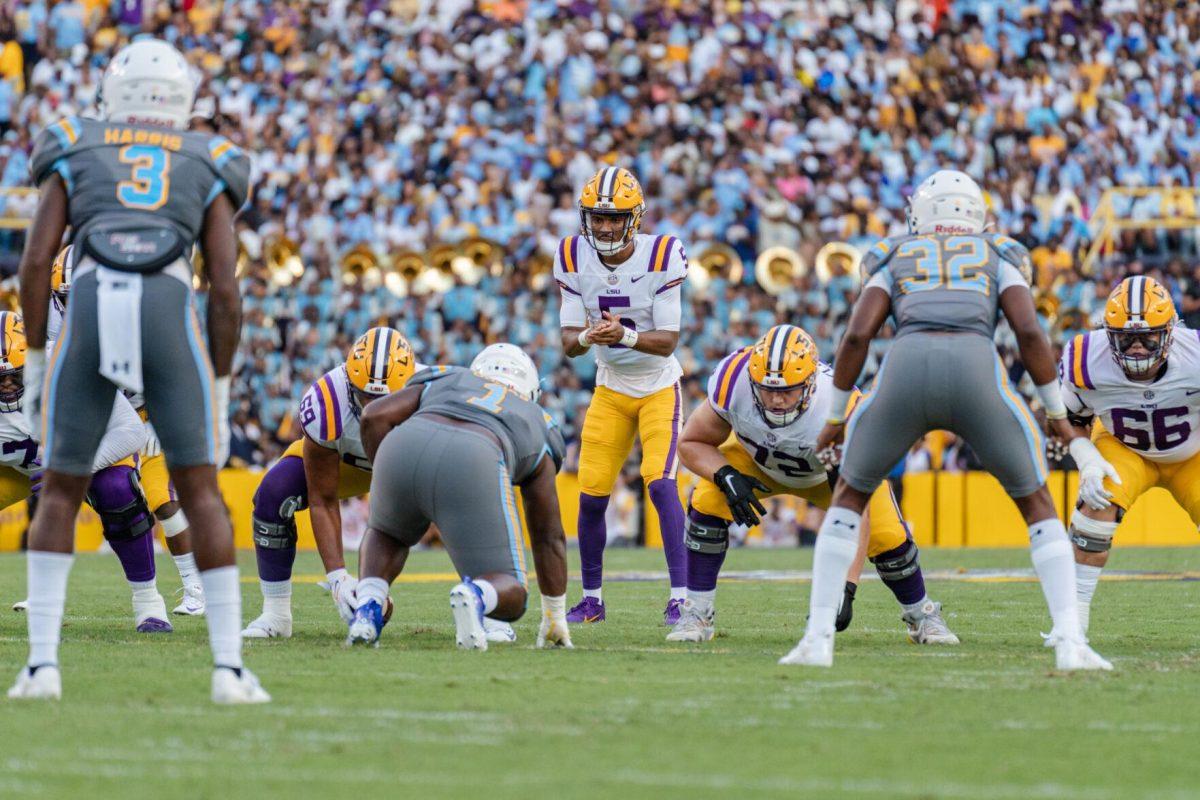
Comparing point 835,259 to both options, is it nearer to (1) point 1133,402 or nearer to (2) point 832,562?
(1) point 1133,402

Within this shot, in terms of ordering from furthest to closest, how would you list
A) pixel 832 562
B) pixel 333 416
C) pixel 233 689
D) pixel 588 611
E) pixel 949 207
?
pixel 588 611 → pixel 333 416 → pixel 949 207 → pixel 832 562 → pixel 233 689

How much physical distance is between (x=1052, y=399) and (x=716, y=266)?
525 inches

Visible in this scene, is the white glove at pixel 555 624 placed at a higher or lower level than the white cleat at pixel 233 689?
lower

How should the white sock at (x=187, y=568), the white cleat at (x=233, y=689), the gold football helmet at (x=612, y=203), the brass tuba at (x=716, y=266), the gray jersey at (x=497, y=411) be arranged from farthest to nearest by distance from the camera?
the brass tuba at (x=716, y=266), the white sock at (x=187, y=568), the gold football helmet at (x=612, y=203), the gray jersey at (x=497, y=411), the white cleat at (x=233, y=689)

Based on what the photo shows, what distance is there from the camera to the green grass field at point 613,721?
3986 millimetres

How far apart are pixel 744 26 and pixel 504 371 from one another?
1684 cm

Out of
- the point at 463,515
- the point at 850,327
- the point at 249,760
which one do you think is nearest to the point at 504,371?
the point at 463,515

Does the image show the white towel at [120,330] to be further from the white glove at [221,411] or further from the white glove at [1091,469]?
the white glove at [1091,469]

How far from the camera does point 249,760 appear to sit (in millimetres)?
4242

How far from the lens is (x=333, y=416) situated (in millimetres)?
7840

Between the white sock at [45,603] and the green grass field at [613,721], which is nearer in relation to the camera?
the green grass field at [613,721]

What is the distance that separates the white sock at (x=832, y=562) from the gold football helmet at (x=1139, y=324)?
2.24 metres

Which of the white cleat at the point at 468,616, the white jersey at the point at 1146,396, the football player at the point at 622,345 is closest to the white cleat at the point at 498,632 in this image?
the white cleat at the point at 468,616

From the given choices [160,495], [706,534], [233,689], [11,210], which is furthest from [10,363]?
[11,210]
